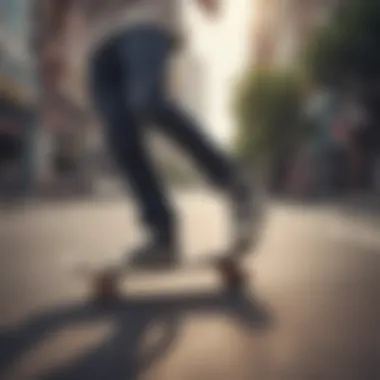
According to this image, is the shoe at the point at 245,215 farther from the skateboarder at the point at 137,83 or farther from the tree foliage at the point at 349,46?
the tree foliage at the point at 349,46

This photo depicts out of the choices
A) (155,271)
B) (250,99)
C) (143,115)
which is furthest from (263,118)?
(155,271)

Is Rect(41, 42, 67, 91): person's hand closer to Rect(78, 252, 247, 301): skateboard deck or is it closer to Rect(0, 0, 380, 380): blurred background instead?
Rect(0, 0, 380, 380): blurred background

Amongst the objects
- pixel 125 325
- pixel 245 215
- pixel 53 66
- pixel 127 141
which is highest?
pixel 53 66

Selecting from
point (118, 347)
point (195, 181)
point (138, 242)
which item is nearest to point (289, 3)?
point (195, 181)

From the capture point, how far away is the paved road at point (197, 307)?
2.44 feet

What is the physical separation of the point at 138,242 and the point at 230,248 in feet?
0.41

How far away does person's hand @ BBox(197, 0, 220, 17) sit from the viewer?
729 millimetres

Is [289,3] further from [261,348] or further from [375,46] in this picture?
[261,348]

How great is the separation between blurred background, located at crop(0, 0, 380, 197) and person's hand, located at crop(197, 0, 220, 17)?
0.01 metres

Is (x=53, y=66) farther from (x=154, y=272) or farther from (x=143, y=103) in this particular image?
(x=154, y=272)

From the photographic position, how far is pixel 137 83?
27.6 inches

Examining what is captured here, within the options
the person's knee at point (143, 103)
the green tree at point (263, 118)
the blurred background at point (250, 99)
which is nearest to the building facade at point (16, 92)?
the blurred background at point (250, 99)

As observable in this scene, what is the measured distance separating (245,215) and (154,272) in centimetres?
15

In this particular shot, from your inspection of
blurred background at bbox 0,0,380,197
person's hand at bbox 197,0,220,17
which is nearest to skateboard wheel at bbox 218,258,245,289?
blurred background at bbox 0,0,380,197
